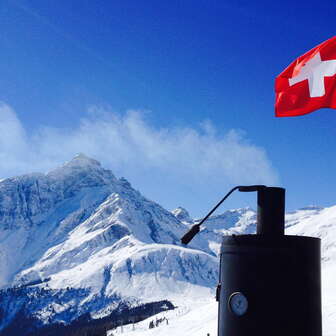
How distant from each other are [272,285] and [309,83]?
3.85 meters

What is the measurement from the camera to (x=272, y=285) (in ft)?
19.4

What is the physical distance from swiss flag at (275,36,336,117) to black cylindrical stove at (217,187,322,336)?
8.85ft

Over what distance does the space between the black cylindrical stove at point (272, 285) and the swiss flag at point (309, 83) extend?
2699 millimetres

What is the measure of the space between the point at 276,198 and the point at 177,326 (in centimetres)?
9080

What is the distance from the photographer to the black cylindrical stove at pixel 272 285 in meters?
5.89

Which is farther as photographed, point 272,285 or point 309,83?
point 309,83

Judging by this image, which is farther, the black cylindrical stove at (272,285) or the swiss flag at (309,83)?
the swiss flag at (309,83)

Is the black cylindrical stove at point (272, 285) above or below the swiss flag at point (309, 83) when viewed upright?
below

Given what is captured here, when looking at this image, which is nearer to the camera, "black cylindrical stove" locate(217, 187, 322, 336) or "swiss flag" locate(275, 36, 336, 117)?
"black cylindrical stove" locate(217, 187, 322, 336)

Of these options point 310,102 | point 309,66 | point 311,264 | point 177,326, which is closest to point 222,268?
point 311,264

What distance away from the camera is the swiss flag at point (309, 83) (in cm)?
792

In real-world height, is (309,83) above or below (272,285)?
above

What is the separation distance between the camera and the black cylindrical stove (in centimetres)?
589

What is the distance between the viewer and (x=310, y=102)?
8.12 metres
